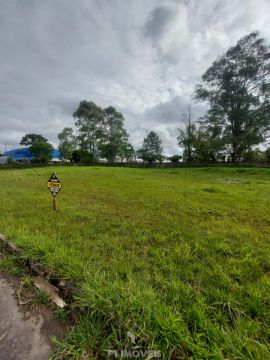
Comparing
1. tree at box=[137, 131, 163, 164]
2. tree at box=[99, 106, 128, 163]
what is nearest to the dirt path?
tree at box=[99, 106, 128, 163]

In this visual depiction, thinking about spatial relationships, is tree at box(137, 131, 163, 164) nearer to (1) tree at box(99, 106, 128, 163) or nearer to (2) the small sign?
(1) tree at box(99, 106, 128, 163)

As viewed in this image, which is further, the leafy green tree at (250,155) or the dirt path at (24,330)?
the leafy green tree at (250,155)

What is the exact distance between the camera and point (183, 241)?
2770 mm

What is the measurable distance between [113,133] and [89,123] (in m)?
5.64

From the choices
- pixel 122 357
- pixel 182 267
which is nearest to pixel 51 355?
pixel 122 357

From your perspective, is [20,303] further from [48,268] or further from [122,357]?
[122,357]

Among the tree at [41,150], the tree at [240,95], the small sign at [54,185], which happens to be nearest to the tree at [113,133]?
the tree at [41,150]

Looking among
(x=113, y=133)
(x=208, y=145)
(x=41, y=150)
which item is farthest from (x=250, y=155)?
(x=41, y=150)

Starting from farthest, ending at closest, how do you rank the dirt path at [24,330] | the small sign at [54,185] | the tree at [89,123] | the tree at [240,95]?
the tree at [89,123]
the tree at [240,95]
the small sign at [54,185]
the dirt path at [24,330]

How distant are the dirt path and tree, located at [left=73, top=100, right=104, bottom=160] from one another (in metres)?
39.0

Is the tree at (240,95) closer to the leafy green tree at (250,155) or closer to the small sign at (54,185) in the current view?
the leafy green tree at (250,155)

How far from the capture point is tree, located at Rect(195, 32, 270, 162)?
→ 861 inches

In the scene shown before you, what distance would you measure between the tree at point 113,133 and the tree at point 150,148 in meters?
14.6

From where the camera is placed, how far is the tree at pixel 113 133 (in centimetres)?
3838
